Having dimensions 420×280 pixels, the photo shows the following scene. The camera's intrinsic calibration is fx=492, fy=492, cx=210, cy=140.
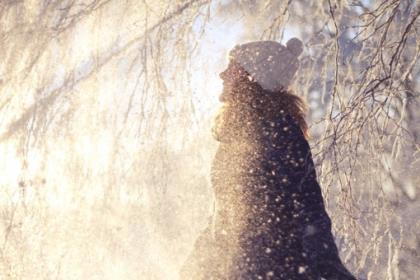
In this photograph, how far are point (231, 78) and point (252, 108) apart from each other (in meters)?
0.16

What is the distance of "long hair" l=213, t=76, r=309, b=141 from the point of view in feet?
5.15

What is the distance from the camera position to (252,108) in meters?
1.59

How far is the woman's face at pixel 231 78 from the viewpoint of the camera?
5.47 feet

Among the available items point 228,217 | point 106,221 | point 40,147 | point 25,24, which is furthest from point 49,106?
point 228,217

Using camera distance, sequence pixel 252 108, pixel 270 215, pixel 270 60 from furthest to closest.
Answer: pixel 270 60 < pixel 252 108 < pixel 270 215

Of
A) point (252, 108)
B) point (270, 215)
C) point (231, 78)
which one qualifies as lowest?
point (270, 215)

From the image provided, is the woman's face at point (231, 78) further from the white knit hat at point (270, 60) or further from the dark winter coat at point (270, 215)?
→ the dark winter coat at point (270, 215)

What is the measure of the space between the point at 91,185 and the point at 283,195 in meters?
1.14

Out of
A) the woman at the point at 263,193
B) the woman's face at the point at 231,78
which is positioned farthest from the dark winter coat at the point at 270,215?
the woman's face at the point at 231,78

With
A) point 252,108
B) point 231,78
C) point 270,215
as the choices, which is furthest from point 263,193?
point 231,78

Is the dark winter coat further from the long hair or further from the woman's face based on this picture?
the woman's face

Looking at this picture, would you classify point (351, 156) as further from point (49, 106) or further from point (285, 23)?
point (49, 106)

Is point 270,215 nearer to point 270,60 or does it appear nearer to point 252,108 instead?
point 252,108

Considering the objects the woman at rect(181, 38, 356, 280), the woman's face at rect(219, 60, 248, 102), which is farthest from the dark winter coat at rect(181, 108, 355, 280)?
the woman's face at rect(219, 60, 248, 102)
